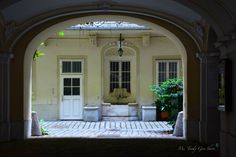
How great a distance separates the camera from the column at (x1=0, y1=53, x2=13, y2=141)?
1241 centimetres

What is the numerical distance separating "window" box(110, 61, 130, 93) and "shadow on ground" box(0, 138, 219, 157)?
10305 mm

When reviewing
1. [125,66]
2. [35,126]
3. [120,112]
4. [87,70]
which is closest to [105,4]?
[35,126]

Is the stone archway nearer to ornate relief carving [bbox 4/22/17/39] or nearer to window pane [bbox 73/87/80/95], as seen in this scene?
ornate relief carving [bbox 4/22/17/39]

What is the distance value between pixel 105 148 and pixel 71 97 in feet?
37.8

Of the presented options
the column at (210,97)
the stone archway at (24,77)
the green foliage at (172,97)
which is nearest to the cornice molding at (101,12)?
the stone archway at (24,77)

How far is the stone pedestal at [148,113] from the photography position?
21.9m

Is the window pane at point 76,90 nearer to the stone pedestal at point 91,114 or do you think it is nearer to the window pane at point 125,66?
the stone pedestal at point 91,114

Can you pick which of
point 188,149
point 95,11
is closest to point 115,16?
point 95,11

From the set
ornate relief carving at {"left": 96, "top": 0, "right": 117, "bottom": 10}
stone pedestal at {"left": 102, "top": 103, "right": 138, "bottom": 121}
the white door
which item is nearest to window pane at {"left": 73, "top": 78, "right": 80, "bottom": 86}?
the white door

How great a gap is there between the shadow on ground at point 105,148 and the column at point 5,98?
49 cm

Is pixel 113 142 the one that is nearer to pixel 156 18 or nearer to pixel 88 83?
pixel 156 18

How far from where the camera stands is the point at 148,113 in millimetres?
21906

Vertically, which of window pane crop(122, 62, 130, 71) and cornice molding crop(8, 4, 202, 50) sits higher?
cornice molding crop(8, 4, 202, 50)

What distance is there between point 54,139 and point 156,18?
445 centimetres
